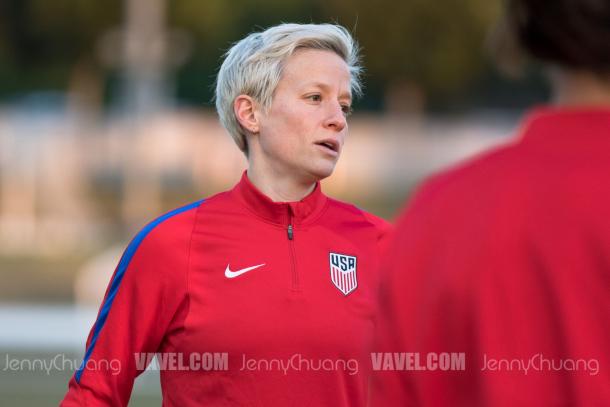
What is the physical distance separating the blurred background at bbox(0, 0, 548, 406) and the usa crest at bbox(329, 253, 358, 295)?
14112 millimetres

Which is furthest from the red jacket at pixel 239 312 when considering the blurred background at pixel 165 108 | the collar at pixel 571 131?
the blurred background at pixel 165 108

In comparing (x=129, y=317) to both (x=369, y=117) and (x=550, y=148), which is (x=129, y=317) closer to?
(x=550, y=148)

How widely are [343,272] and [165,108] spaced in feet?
83.5

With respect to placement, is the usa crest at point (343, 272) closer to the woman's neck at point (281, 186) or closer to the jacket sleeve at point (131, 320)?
the woman's neck at point (281, 186)

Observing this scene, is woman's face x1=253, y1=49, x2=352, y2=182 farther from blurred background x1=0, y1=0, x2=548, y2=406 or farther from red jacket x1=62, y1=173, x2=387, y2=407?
blurred background x1=0, y1=0, x2=548, y2=406

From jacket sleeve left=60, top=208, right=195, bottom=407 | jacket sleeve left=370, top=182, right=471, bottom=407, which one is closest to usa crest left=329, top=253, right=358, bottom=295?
jacket sleeve left=60, top=208, right=195, bottom=407

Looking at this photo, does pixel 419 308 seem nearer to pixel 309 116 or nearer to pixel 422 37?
pixel 309 116

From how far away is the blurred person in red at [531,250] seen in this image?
145cm

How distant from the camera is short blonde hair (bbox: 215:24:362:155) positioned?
311cm

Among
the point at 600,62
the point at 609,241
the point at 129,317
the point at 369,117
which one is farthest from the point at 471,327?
the point at 369,117

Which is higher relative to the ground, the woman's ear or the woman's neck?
the woman's ear

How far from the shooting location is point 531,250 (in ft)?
4.77

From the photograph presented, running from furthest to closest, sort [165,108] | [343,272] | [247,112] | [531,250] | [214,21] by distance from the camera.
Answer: [165,108] < [214,21] < [247,112] < [343,272] < [531,250]

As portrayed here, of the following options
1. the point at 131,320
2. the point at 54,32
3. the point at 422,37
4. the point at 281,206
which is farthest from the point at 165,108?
the point at 131,320
